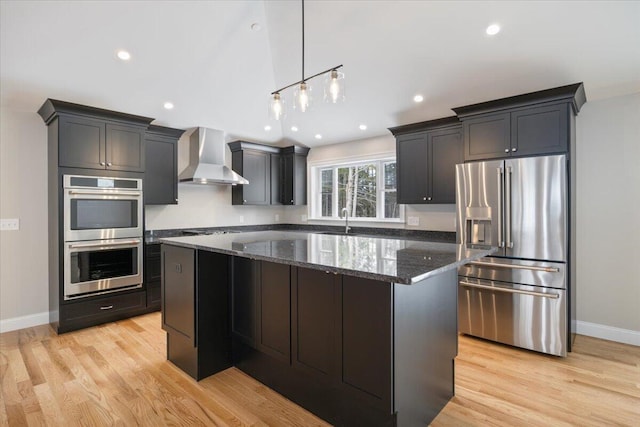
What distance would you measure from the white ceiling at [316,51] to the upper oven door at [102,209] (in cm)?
93

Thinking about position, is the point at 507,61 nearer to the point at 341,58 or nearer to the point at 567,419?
the point at 341,58

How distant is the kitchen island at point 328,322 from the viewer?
1.74 metres

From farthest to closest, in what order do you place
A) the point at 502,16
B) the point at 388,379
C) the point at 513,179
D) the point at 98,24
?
the point at 513,179
the point at 98,24
the point at 502,16
the point at 388,379

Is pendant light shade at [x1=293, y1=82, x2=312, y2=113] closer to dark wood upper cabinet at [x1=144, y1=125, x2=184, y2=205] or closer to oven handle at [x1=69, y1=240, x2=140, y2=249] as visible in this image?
dark wood upper cabinet at [x1=144, y1=125, x2=184, y2=205]

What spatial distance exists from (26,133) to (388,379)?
4.58 metres

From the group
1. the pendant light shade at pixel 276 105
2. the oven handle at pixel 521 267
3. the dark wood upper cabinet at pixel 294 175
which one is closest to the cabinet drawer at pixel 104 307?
the dark wood upper cabinet at pixel 294 175

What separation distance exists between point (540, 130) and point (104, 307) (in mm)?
5046

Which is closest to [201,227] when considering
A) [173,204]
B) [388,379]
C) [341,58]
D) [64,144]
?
[173,204]

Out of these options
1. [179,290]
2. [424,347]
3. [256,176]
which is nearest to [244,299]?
[179,290]

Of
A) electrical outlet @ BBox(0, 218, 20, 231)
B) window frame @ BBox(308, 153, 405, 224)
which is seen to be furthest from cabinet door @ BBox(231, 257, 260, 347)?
electrical outlet @ BBox(0, 218, 20, 231)

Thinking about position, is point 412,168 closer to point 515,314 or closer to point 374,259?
point 515,314

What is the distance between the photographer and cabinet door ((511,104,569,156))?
3.01m

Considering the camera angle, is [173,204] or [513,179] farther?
[173,204]

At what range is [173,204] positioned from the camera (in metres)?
4.69
